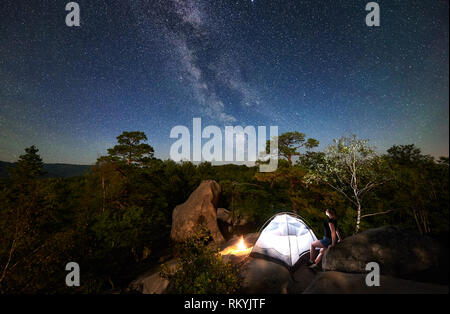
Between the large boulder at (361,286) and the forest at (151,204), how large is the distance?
3546 mm

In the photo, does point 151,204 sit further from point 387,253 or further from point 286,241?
point 387,253

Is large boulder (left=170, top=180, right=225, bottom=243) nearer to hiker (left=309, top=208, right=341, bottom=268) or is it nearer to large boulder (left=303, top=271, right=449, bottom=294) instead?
hiker (left=309, top=208, right=341, bottom=268)

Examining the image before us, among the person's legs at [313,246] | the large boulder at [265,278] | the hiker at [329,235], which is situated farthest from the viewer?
the person's legs at [313,246]

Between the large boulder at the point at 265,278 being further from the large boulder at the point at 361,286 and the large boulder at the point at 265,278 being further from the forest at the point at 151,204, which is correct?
the forest at the point at 151,204

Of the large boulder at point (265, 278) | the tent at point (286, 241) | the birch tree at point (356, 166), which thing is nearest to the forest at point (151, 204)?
the birch tree at point (356, 166)

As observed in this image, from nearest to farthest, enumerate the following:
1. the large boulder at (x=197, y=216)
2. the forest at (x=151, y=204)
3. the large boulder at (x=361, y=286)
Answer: the large boulder at (x=361, y=286) → the forest at (x=151, y=204) → the large boulder at (x=197, y=216)

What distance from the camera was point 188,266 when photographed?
16.6 feet

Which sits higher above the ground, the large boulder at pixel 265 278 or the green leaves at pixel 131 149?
the green leaves at pixel 131 149

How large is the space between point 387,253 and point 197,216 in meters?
16.0

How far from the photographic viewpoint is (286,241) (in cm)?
826

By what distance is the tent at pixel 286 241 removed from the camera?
25.7 ft

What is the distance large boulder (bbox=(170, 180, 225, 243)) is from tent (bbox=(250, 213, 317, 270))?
1009 centimetres

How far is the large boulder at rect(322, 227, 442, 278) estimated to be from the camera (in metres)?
5.31
